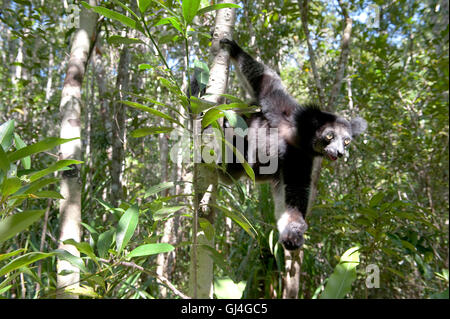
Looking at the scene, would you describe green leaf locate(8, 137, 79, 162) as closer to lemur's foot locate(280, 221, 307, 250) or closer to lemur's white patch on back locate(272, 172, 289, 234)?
lemur's foot locate(280, 221, 307, 250)

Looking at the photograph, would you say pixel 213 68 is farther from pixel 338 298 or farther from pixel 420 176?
pixel 420 176

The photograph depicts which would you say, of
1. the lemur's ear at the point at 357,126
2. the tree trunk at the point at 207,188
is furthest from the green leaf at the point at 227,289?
the lemur's ear at the point at 357,126

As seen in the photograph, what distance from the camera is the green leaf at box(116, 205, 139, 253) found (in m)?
1.08

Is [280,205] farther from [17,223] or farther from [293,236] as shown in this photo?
[17,223]

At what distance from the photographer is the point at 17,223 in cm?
73

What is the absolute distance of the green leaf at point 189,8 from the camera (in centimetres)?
98

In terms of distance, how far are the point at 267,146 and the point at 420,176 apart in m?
3.20

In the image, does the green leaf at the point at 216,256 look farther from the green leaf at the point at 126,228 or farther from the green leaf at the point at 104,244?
the green leaf at the point at 104,244

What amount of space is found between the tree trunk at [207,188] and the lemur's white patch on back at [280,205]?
1531 millimetres

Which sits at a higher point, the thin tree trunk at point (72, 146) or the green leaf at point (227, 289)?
the thin tree trunk at point (72, 146)

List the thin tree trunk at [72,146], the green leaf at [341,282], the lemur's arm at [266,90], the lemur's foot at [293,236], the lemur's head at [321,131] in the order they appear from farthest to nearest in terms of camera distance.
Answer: the lemur's arm at [266,90] → the lemur's head at [321,131] → the lemur's foot at [293,236] → the thin tree trunk at [72,146] → the green leaf at [341,282]

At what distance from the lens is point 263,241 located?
3865mm

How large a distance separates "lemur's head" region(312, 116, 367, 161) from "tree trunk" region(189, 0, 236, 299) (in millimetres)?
1375

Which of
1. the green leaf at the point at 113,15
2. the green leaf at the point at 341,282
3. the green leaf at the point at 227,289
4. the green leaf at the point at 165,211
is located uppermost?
the green leaf at the point at 113,15
